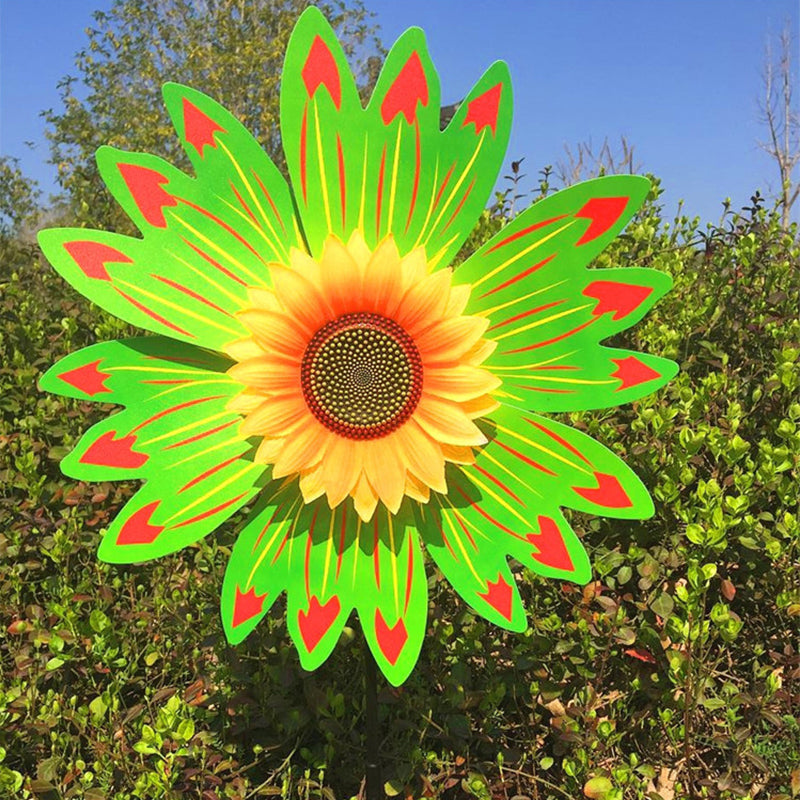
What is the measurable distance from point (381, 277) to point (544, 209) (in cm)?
25

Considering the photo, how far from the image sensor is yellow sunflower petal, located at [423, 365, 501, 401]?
99cm

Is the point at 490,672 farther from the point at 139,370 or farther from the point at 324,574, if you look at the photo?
the point at 139,370

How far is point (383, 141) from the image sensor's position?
1026 millimetres

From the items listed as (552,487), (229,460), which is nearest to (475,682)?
(552,487)

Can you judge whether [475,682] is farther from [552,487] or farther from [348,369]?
[348,369]

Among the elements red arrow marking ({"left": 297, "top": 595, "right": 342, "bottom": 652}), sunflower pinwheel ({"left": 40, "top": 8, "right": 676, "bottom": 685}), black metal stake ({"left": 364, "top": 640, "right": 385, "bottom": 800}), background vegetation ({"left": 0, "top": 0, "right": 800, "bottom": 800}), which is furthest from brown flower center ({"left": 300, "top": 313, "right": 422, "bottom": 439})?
background vegetation ({"left": 0, "top": 0, "right": 800, "bottom": 800})

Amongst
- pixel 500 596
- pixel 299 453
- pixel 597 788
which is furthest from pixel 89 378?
pixel 597 788

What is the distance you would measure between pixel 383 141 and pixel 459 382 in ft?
1.12

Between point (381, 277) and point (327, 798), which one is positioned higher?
point (381, 277)

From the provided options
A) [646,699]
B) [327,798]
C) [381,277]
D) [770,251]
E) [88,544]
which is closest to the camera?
[381,277]

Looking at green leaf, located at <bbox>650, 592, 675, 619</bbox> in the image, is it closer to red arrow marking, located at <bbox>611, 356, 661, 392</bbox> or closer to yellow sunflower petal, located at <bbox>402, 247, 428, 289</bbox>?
red arrow marking, located at <bbox>611, 356, 661, 392</bbox>

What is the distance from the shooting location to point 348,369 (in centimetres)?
99

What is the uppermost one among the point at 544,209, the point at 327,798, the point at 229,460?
the point at 544,209

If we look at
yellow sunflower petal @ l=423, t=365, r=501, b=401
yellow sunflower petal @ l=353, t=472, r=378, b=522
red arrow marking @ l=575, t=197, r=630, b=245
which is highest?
red arrow marking @ l=575, t=197, r=630, b=245
